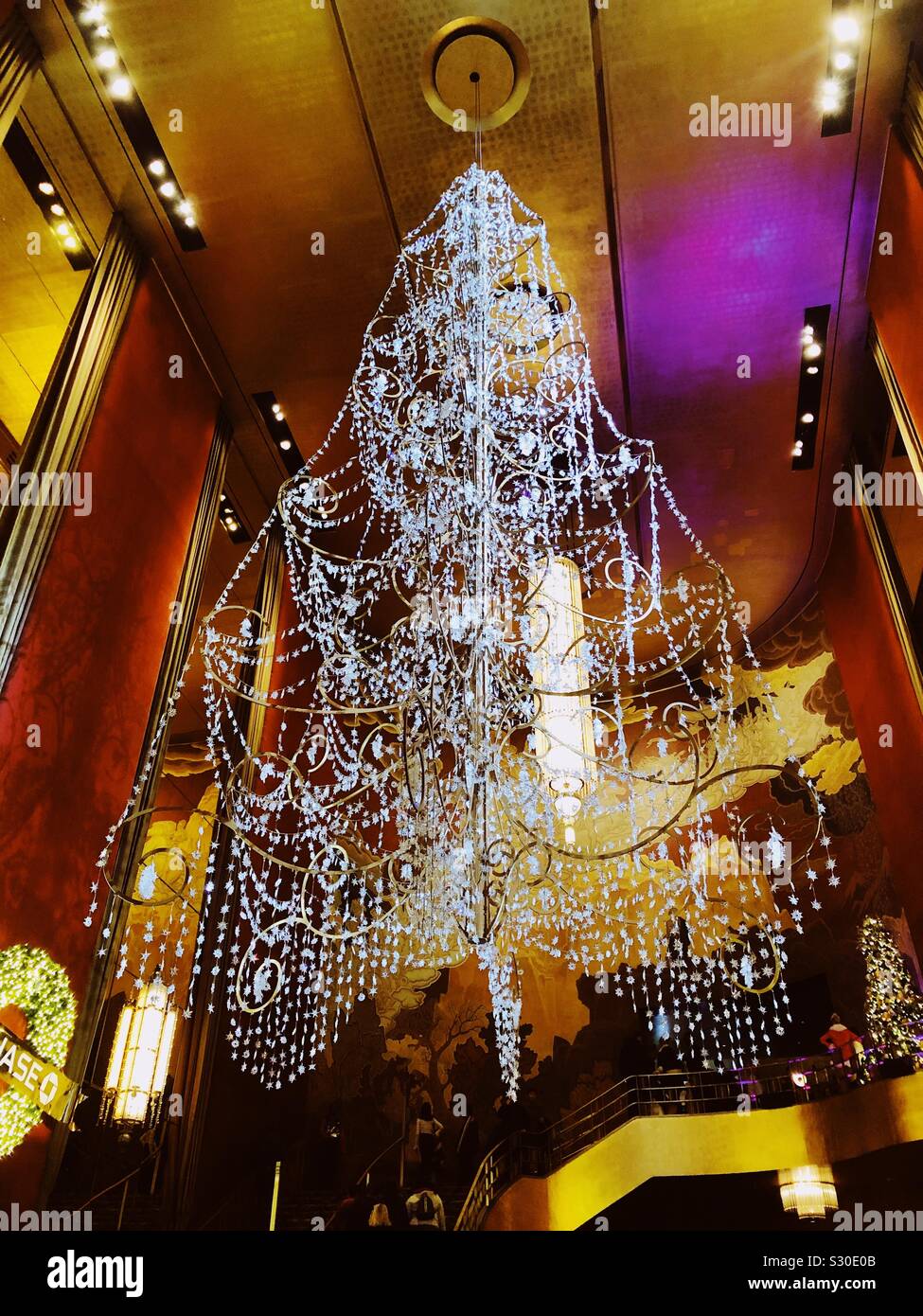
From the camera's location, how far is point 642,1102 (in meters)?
7.66

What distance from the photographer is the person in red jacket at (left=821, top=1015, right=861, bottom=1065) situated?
Answer: 754 centimetres

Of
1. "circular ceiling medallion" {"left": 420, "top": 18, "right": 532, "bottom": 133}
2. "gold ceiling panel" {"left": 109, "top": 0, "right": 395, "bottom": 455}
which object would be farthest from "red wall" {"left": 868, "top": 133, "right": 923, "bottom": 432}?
"gold ceiling panel" {"left": 109, "top": 0, "right": 395, "bottom": 455}

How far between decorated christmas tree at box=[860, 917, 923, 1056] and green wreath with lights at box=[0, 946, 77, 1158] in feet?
20.7

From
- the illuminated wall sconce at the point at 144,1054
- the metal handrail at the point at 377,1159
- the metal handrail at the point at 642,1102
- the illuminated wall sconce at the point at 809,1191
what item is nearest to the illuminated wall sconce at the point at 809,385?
the metal handrail at the point at 642,1102

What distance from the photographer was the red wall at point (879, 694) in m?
6.63

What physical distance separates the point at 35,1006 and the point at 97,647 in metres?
1.93

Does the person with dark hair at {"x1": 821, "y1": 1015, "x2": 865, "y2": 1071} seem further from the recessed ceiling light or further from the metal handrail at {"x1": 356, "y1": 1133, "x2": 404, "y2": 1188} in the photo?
the recessed ceiling light

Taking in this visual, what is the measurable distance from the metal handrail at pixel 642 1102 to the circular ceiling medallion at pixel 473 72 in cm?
743

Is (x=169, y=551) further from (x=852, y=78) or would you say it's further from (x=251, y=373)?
(x=852, y=78)

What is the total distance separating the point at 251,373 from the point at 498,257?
7.76ft

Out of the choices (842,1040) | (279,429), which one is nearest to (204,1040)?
(279,429)

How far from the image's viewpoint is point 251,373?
6773 millimetres
